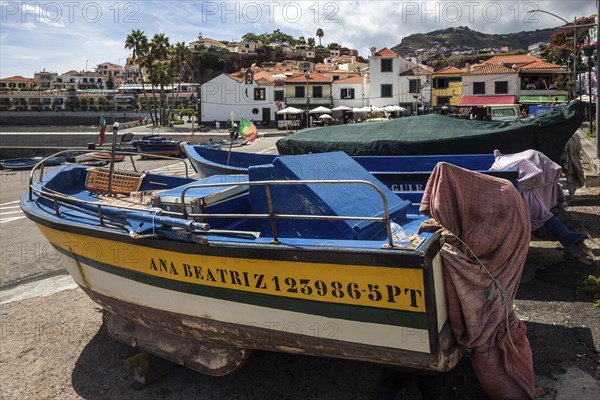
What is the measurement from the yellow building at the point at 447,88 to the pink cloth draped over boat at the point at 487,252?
1742 inches

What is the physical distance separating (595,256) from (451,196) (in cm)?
489

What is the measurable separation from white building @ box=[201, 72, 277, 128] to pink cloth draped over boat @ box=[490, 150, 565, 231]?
43938 mm

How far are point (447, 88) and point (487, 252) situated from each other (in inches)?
1837

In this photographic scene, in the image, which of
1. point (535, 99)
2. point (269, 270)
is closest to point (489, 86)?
point (535, 99)

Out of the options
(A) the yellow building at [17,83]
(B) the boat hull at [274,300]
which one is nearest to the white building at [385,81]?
(B) the boat hull at [274,300]

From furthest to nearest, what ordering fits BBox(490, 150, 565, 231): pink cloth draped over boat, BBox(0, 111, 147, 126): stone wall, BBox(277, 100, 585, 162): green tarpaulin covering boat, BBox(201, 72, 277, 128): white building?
BBox(0, 111, 147, 126): stone wall → BBox(201, 72, 277, 128): white building → BBox(277, 100, 585, 162): green tarpaulin covering boat → BBox(490, 150, 565, 231): pink cloth draped over boat

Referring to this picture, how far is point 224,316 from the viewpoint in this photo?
454cm

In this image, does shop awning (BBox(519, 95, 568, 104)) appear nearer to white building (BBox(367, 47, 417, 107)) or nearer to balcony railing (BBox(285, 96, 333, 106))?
white building (BBox(367, 47, 417, 107))

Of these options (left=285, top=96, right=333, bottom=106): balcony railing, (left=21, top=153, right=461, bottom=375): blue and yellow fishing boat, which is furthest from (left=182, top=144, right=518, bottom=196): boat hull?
(left=285, top=96, right=333, bottom=106): balcony railing

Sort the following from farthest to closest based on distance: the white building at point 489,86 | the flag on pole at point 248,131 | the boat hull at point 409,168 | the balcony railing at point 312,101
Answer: the balcony railing at point 312,101, the white building at point 489,86, the flag on pole at point 248,131, the boat hull at point 409,168

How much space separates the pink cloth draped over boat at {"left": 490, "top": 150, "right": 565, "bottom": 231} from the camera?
23.5 ft

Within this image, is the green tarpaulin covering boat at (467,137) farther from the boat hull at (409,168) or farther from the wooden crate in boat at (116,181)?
the wooden crate in boat at (116,181)

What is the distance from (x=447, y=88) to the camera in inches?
1873

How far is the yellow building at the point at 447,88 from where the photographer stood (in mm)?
46281
